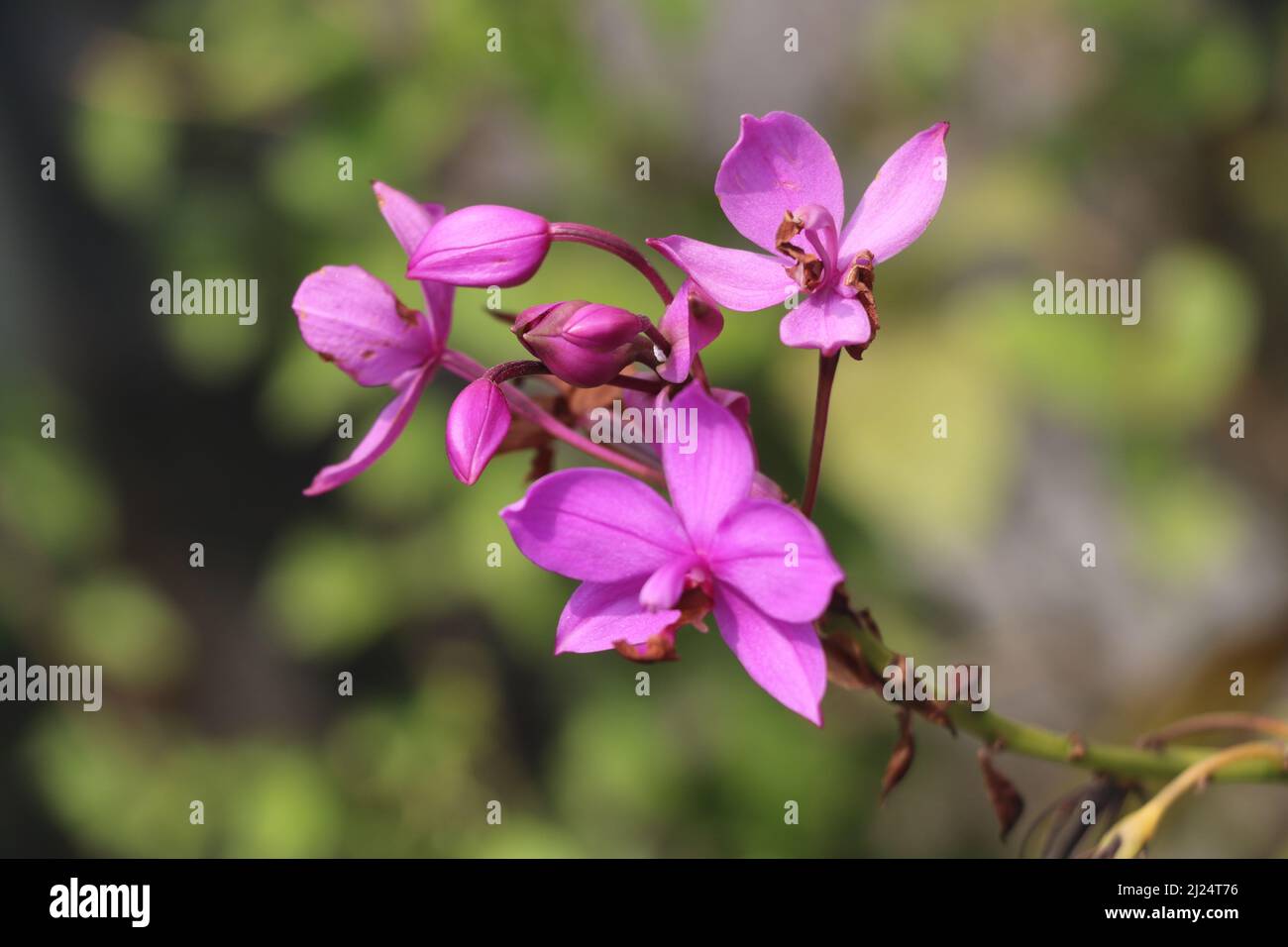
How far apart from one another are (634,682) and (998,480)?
3.52 feet

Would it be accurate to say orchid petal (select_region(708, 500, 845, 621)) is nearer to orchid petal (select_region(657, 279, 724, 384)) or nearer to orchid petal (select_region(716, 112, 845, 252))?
orchid petal (select_region(657, 279, 724, 384))

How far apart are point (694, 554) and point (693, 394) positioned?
0.14m

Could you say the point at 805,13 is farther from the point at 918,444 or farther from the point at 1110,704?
the point at 1110,704

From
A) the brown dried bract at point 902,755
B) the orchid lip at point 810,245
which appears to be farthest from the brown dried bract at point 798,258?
the brown dried bract at point 902,755

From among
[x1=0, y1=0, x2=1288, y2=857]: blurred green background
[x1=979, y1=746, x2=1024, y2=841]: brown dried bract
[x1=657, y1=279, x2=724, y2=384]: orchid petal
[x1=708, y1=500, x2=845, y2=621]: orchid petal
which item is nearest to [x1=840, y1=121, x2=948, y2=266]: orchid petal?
[x1=657, y1=279, x2=724, y2=384]: orchid petal

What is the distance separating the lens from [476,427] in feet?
3.05

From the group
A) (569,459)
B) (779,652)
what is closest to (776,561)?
(779,652)

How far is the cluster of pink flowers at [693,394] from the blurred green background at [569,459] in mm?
1595

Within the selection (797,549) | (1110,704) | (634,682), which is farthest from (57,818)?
(797,549)

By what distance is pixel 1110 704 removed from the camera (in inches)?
131

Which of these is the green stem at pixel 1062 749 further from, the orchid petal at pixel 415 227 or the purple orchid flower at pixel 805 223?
the orchid petal at pixel 415 227

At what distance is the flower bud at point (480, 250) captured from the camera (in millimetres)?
969

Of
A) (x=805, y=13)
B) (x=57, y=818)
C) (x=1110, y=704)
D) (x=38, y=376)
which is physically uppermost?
(x=805, y=13)
